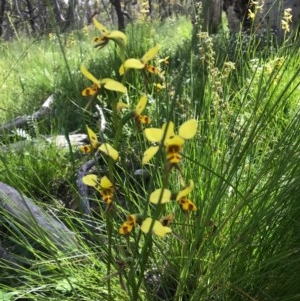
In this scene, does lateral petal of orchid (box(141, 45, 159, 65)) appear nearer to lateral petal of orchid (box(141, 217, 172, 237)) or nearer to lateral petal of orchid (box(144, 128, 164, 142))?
A: lateral petal of orchid (box(144, 128, 164, 142))

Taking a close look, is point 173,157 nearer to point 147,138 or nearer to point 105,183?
point 147,138

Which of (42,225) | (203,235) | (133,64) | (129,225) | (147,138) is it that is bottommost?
(42,225)

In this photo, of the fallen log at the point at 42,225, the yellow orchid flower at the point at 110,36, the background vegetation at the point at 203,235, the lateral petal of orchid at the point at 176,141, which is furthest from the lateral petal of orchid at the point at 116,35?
the fallen log at the point at 42,225

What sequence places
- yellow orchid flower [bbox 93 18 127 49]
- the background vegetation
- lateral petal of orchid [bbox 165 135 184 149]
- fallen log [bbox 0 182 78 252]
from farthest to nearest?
1. fallen log [bbox 0 182 78 252]
2. the background vegetation
3. yellow orchid flower [bbox 93 18 127 49]
4. lateral petal of orchid [bbox 165 135 184 149]

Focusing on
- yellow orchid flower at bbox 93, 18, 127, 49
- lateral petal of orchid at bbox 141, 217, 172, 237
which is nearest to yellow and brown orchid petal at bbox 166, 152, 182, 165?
lateral petal of orchid at bbox 141, 217, 172, 237

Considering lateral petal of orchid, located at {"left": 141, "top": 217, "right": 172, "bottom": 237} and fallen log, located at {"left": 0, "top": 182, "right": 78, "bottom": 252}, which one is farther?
fallen log, located at {"left": 0, "top": 182, "right": 78, "bottom": 252}

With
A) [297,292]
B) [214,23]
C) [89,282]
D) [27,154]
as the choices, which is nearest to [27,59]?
[214,23]

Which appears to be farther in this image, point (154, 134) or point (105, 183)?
point (105, 183)

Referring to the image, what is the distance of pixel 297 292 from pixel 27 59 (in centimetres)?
448

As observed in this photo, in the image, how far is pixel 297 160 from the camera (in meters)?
1.10

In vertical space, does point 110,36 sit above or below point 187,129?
above

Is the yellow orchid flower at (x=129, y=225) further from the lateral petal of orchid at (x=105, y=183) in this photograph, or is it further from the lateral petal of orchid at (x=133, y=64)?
the lateral petal of orchid at (x=133, y=64)

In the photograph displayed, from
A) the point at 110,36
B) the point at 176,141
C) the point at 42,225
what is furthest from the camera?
the point at 42,225

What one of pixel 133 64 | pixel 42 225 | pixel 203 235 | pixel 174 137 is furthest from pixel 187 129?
pixel 42 225
